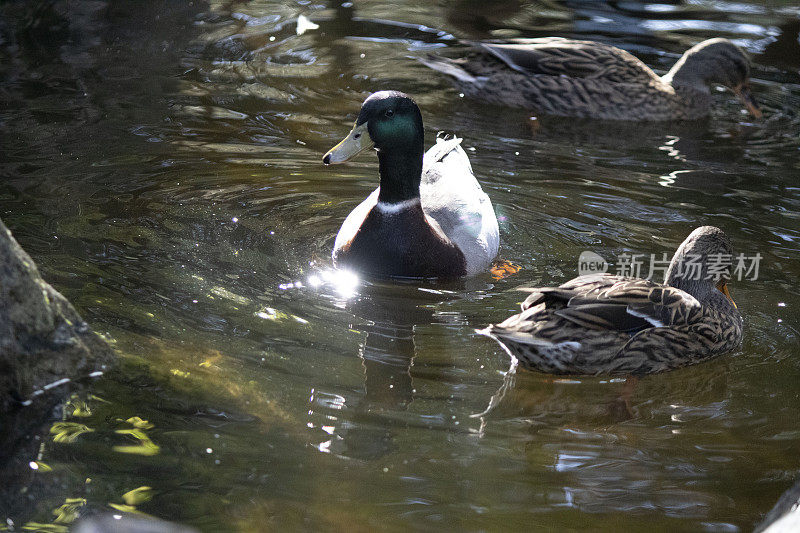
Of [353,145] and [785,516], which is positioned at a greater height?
[353,145]

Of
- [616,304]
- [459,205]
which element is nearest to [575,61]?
[459,205]

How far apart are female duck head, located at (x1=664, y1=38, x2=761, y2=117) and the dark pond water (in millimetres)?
506

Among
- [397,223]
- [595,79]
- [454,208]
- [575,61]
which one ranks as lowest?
[454,208]

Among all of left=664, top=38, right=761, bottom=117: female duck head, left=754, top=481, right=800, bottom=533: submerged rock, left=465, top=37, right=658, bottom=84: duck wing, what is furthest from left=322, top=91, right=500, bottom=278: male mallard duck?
left=664, top=38, right=761, bottom=117: female duck head

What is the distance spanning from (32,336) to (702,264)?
11.7 ft

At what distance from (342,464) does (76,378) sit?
1.38 metres

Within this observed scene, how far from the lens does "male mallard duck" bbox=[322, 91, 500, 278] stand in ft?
20.7

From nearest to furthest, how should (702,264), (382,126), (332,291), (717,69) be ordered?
(702,264), (332,291), (382,126), (717,69)

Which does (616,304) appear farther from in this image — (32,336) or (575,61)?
(575,61)

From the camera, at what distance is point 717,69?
10.0m

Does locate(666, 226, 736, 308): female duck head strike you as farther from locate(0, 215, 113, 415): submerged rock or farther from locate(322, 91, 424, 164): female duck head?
locate(0, 215, 113, 415): submerged rock

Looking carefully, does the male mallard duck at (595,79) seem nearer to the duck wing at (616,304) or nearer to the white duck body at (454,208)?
the white duck body at (454,208)

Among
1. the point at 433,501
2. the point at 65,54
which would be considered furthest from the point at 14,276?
the point at 65,54

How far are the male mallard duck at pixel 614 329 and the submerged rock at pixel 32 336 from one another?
1936 mm
